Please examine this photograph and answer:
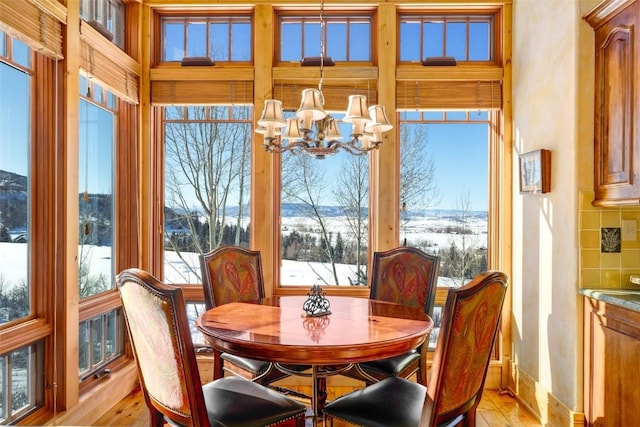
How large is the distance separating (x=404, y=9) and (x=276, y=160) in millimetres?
1597

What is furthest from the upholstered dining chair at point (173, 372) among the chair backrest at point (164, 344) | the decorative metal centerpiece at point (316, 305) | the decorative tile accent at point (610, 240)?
the decorative tile accent at point (610, 240)

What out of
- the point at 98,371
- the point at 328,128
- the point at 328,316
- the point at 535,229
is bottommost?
the point at 98,371

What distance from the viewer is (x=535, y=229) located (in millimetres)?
2951

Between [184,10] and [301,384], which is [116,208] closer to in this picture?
[184,10]

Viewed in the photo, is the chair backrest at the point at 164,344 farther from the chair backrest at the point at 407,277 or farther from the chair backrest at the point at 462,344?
the chair backrest at the point at 407,277

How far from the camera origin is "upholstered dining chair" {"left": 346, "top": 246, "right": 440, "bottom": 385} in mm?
2594

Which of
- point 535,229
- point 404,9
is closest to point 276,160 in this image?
point 404,9

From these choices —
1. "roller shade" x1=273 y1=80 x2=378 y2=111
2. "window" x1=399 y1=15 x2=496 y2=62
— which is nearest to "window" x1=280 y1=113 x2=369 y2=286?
"roller shade" x1=273 y1=80 x2=378 y2=111

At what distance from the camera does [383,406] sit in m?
1.84

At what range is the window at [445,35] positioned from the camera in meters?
3.47

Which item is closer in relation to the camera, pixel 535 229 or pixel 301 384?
pixel 535 229

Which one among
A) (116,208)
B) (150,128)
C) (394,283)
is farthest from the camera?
(150,128)

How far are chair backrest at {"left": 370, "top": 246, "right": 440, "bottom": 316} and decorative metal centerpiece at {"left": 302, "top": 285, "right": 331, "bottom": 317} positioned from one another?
73cm

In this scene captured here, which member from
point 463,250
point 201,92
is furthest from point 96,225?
point 463,250
